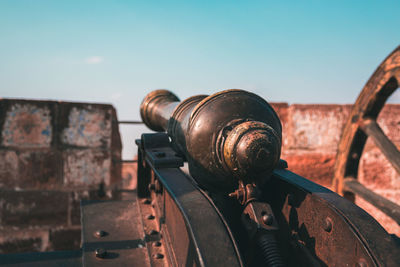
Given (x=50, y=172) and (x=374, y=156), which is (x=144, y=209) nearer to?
(x=50, y=172)

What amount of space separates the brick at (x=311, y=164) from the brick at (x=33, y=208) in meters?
2.62

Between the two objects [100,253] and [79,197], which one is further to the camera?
[79,197]

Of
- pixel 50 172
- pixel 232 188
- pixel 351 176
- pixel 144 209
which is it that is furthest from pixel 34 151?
pixel 351 176

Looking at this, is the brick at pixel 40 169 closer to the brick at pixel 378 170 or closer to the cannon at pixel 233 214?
the cannon at pixel 233 214

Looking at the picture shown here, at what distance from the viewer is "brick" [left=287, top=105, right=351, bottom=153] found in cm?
400

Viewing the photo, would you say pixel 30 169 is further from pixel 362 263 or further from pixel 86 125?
pixel 362 263

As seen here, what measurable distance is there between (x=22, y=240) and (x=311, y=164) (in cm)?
334

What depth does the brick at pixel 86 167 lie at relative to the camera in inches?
145

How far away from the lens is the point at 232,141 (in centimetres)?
130

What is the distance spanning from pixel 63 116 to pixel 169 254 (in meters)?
2.54

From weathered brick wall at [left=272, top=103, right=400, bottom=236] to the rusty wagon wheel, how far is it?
103cm

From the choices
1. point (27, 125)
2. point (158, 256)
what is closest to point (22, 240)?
point (27, 125)

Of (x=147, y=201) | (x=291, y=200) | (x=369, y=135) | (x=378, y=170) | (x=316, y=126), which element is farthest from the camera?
(x=316, y=126)

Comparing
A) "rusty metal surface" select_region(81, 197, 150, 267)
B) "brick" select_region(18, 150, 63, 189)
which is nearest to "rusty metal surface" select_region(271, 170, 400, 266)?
"rusty metal surface" select_region(81, 197, 150, 267)
